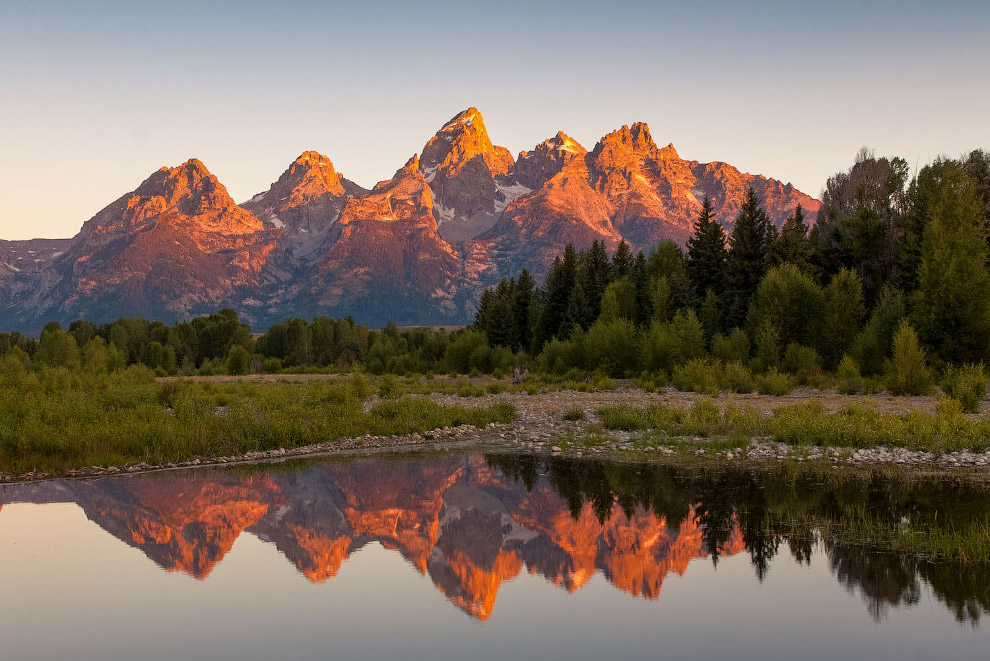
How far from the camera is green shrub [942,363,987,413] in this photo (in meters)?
25.1

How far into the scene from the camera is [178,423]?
72.5 feet

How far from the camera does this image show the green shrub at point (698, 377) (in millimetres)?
37375

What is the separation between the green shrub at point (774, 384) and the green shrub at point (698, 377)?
6.75 feet

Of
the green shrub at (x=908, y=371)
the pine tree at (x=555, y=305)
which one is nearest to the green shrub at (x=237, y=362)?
the pine tree at (x=555, y=305)

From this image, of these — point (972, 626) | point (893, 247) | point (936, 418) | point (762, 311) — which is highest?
point (893, 247)

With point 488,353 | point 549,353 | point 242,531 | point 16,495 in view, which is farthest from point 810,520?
point 488,353

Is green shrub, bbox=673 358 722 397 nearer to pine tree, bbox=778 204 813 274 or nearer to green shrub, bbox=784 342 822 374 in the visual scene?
green shrub, bbox=784 342 822 374

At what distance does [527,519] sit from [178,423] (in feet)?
40.9

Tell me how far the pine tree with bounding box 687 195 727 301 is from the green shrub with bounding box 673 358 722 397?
1592 centimetres

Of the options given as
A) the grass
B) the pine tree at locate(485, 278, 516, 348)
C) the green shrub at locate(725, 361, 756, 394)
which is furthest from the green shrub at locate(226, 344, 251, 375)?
the green shrub at locate(725, 361, 756, 394)

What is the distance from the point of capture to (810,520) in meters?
13.4

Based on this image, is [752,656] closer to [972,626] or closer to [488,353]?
[972,626]

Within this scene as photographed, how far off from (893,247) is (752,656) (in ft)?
160

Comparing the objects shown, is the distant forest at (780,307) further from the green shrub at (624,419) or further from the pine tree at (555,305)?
the green shrub at (624,419)
